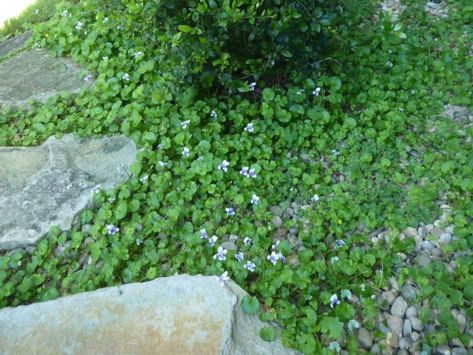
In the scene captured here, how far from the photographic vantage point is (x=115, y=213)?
9.89ft

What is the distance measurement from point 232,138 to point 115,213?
95 centimetres

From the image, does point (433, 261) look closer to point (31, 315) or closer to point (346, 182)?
point (346, 182)

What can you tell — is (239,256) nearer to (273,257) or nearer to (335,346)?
(273,257)

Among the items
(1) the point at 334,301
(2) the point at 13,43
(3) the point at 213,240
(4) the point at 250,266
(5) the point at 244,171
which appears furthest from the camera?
(2) the point at 13,43

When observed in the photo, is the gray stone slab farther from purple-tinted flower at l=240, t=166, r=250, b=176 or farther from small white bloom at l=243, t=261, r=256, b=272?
small white bloom at l=243, t=261, r=256, b=272

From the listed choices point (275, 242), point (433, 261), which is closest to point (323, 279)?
point (275, 242)

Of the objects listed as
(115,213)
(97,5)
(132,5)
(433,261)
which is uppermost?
(132,5)

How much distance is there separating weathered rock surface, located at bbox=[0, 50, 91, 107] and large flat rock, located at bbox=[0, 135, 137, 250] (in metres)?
0.70

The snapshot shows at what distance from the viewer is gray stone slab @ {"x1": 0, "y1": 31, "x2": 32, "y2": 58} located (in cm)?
531

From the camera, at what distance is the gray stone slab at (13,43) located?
17.4 ft

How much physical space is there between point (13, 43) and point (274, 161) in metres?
3.83

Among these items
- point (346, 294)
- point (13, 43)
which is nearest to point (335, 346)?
point (346, 294)

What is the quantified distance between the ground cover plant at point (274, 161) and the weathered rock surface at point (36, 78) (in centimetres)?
22

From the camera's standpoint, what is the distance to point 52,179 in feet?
10.8
